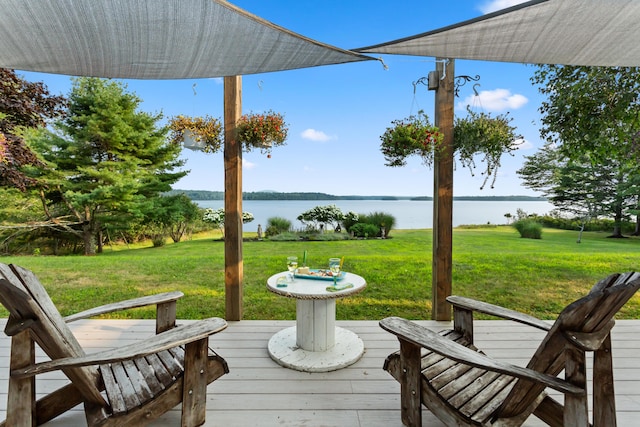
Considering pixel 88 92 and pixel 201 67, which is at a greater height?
pixel 88 92

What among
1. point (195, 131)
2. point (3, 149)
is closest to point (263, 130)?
point (195, 131)

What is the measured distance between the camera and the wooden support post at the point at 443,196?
A: 2.72 metres

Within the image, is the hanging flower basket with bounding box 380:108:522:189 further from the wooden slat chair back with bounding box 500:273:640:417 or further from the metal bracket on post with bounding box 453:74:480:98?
the wooden slat chair back with bounding box 500:273:640:417

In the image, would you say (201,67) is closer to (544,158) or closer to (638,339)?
(638,339)

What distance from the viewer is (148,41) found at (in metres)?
1.83

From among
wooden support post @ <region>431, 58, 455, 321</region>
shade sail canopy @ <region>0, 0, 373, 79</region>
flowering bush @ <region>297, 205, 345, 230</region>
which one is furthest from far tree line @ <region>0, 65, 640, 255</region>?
flowering bush @ <region>297, 205, 345, 230</region>

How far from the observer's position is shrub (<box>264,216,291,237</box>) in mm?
6199

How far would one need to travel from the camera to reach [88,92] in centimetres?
738

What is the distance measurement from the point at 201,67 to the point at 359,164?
10.6 feet

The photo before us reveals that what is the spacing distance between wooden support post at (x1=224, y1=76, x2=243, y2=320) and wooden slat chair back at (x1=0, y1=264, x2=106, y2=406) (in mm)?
1586

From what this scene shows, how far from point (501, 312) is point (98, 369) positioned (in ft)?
7.19

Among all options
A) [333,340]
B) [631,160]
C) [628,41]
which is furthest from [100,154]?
[631,160]

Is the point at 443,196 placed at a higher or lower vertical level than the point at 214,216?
higher

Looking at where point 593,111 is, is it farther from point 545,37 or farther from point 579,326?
point 579,326
